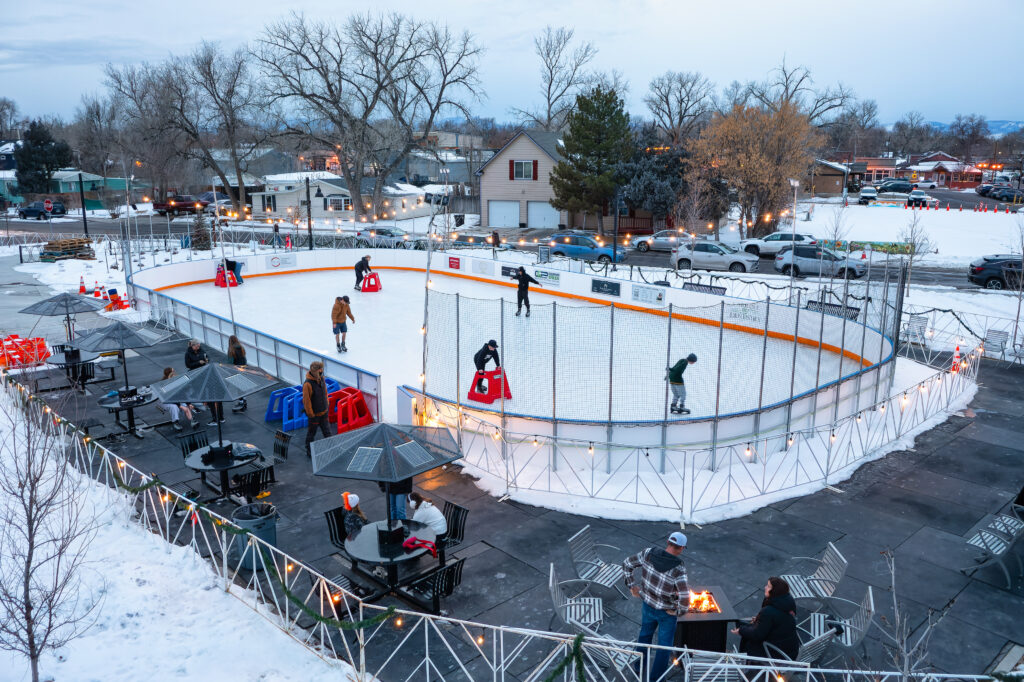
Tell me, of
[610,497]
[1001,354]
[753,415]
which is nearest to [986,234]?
[1001,354]

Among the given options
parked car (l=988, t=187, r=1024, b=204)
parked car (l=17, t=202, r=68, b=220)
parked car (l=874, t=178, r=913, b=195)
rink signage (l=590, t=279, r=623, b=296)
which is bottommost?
rink signage (l=590, t=279, r=623, b=296)

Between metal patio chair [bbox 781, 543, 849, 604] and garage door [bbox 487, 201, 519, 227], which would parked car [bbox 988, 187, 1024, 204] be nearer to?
garage door [bbox 487, 201, 519, 227]

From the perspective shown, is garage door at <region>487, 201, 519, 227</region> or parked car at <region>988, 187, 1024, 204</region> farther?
parked car at <region>988, 187, 1024, 204</region>

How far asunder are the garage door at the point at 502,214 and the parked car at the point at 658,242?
41.5ft

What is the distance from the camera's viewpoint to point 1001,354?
20125mm

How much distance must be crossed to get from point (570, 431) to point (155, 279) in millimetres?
22353

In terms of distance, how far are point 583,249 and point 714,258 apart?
640cm

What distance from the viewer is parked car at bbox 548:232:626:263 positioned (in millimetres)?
36812

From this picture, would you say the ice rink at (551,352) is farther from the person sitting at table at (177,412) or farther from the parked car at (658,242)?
the parked car at (658,242)

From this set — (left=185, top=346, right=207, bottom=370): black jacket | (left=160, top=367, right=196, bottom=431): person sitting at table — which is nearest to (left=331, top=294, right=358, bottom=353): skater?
(left=185, top=346, right=207, bottom=370): black jacket

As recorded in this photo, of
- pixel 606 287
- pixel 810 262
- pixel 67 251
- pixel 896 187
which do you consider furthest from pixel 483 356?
pixel 896 187

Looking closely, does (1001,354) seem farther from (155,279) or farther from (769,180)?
(155,279)

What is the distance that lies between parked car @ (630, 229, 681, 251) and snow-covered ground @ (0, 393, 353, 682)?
33.8 meters

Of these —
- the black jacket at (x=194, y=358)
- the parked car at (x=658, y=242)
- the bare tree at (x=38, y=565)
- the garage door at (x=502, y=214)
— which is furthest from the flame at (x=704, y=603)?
the garage door at (x=502, y=214)
